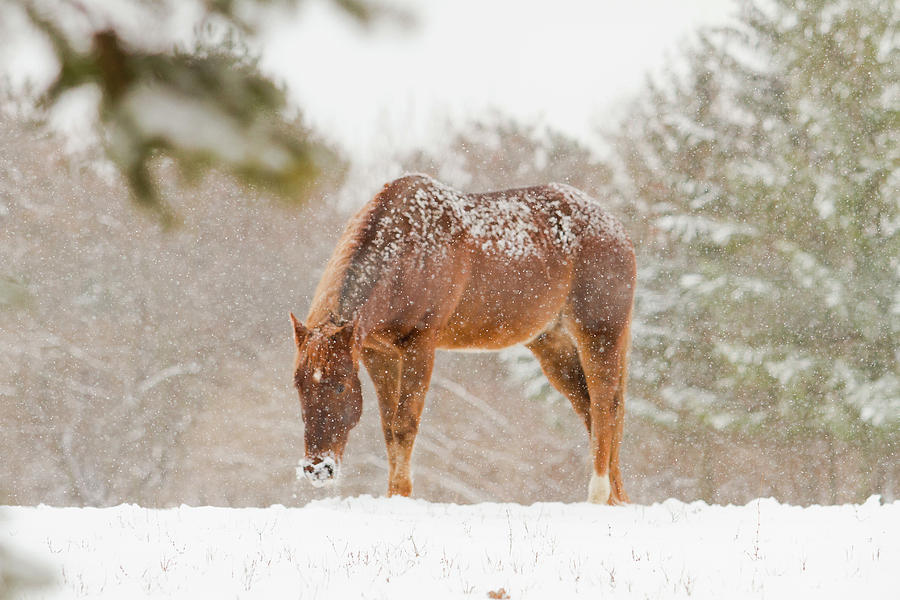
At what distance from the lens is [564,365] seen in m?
8.30

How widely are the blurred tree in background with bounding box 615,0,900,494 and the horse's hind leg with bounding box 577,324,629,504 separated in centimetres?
591

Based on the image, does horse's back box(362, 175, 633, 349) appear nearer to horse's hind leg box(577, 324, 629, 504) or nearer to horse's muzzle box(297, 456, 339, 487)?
horse's hind leg box(577, 324, 629, 504)

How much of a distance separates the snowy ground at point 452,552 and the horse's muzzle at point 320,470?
10.3 inches

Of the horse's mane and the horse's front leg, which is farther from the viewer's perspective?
the horse's front leg

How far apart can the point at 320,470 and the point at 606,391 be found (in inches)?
116

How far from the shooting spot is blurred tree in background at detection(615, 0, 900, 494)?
43.3ft

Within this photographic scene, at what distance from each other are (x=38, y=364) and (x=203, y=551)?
1490 centimetres

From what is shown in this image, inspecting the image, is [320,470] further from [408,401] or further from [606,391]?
[606,391]

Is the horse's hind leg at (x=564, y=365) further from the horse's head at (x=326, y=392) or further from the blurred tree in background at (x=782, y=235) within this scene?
the blurred tree in background at (x=782, y=235)

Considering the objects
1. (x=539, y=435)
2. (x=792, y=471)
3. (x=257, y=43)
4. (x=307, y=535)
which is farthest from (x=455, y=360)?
(x=257, y=43)

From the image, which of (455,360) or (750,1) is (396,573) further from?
(455,360)

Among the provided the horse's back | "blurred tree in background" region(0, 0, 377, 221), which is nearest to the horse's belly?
the horse's back

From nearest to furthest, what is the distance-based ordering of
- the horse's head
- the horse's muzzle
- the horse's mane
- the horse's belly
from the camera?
the horse's muzzle → the horse's head → the horse's mane → the horse's belly

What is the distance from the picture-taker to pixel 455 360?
1905 centimetres
